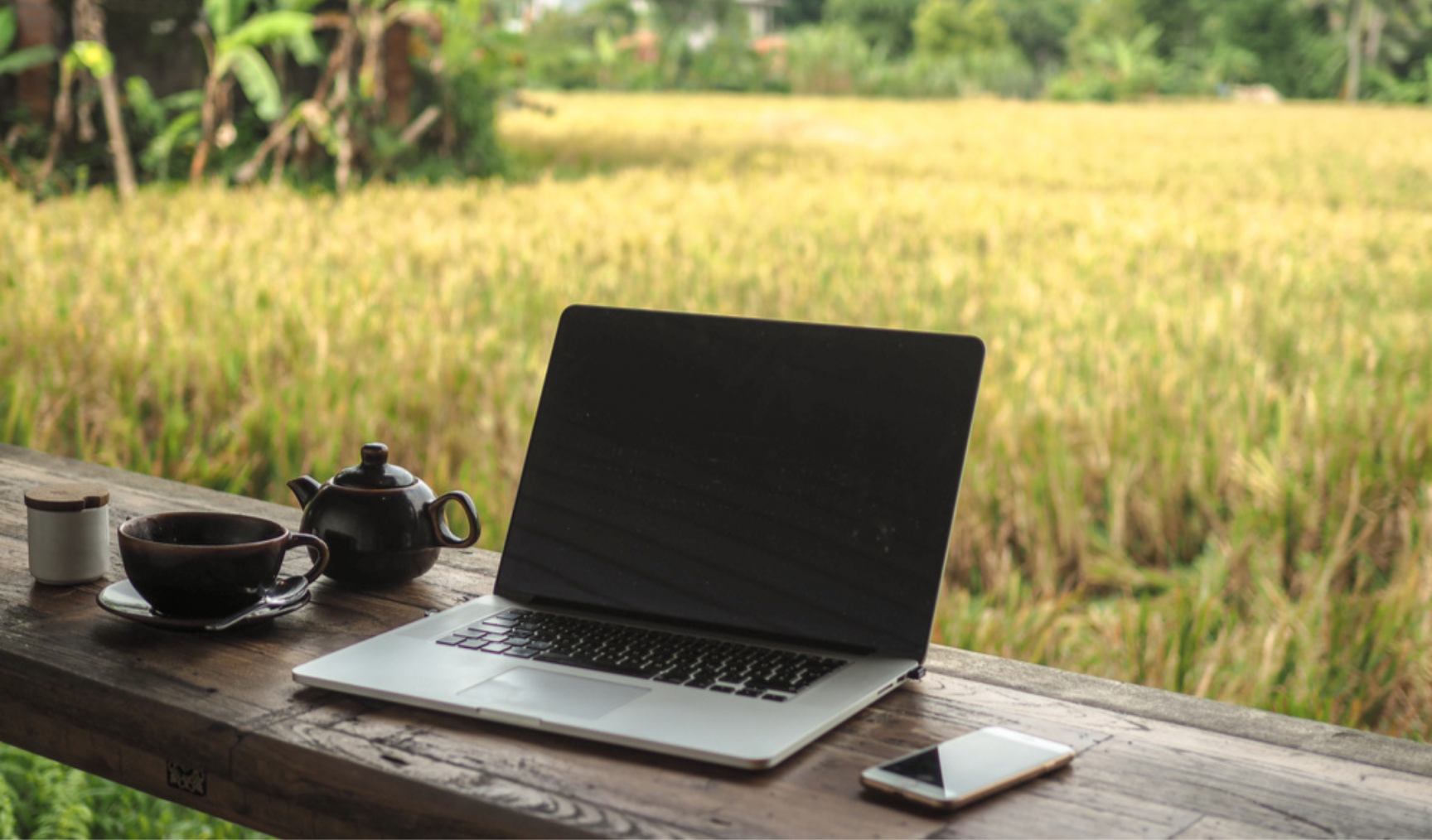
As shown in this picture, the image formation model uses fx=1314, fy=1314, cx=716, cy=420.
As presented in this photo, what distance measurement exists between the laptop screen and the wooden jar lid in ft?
1.15

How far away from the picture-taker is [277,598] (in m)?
1.03

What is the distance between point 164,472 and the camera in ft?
8.75

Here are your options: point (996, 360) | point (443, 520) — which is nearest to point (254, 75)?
point (996, 360)

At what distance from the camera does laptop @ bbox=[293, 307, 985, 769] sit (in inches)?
35.2

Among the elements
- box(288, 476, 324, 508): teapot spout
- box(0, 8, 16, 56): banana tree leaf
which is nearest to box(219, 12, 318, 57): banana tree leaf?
box(0, 8, 16, 56): banana tree leaf

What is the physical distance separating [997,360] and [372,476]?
258 centimetres

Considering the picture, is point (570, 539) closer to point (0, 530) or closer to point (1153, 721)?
point (1153, 721)

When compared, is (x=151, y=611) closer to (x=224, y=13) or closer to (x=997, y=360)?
(x=997, y=360)

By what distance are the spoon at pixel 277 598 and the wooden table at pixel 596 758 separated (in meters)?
0.02

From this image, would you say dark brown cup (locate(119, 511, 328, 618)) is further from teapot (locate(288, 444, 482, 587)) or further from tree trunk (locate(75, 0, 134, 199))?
tree trunk (locate(75, 0, 134, 199))

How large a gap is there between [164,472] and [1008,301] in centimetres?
262

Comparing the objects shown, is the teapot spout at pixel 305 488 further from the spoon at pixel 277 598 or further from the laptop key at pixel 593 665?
the laptop key at pixel 593 665

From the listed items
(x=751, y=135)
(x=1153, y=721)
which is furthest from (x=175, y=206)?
(x=751, y=135)

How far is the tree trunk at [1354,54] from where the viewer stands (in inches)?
792
